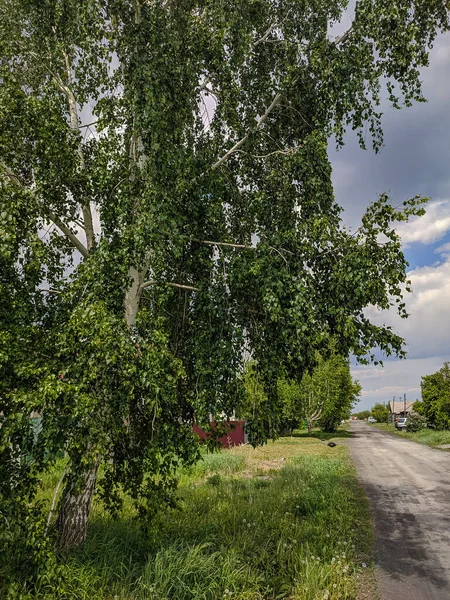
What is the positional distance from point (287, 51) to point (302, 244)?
403cm

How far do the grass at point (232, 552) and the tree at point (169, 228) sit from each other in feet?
3.00

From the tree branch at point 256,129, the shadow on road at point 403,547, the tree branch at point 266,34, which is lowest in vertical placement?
the shadow on road at point 403,547

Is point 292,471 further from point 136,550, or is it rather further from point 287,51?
point 287,51

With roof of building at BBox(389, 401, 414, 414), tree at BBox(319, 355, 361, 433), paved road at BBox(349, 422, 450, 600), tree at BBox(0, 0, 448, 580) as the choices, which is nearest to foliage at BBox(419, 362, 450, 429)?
tree at BBox(319, 355, 361, 433)

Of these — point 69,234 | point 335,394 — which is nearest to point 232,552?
point 69,234

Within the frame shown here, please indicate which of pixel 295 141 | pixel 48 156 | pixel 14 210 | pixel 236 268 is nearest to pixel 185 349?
pixel 236 268

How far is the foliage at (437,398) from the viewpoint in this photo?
37531 mm

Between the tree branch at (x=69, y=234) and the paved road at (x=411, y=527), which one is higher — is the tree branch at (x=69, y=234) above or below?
above

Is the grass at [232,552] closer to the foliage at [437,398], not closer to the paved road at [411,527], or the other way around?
the paved road at [411,527]

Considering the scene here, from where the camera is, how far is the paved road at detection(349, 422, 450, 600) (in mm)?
6195

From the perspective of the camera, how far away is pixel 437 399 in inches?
1550

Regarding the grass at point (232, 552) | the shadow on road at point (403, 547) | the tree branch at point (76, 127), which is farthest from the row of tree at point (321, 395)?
the tree branch at point (76, 127)

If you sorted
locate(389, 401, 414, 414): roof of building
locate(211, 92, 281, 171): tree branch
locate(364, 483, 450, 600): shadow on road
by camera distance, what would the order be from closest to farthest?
1. locate(364, 483, 450, 600): shadow on road
2. locate(211, 92, 281, 171): tree branch
3. locate(389, 401, 414, 414): roof of building

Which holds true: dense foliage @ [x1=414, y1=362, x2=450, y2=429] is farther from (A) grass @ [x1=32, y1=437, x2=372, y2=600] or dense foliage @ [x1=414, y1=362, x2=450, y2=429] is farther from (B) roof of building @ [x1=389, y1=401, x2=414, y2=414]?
(B) roof of building @ [x1=389, y1=401, x2=414, y2=414]
